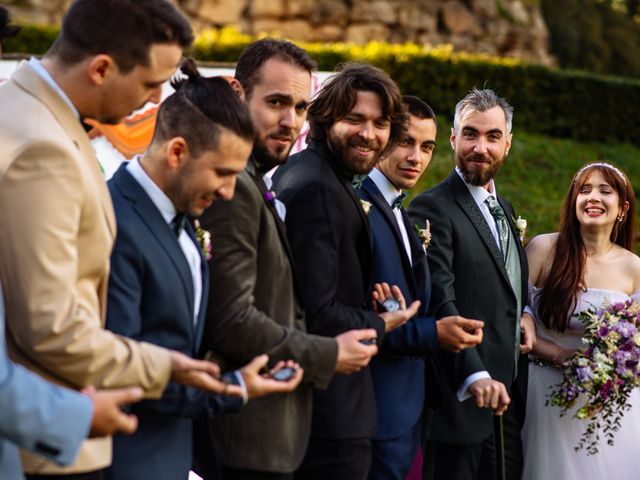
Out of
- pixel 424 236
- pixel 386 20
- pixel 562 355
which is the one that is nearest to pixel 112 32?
pixel 424 236

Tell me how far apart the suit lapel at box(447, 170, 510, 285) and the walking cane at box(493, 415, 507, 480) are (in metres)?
0.75

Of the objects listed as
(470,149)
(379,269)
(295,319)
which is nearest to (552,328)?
(470,149)

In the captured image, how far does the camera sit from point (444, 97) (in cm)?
1766

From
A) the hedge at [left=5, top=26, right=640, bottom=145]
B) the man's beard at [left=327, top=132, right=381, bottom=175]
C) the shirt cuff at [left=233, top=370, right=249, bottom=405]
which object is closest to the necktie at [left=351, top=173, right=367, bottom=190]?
the man's beard at [left=327, top=132, right=381, bottom=175]

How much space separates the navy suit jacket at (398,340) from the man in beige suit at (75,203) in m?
1.38

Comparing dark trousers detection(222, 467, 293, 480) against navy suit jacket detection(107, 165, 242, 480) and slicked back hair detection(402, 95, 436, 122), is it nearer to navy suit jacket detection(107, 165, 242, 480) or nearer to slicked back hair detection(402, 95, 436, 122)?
navy suit jacket detection(107, 165, 242, 480)

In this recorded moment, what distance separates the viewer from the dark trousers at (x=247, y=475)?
335 cm

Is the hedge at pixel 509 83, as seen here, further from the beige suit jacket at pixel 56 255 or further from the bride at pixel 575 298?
the beige suit jacket at pixel 56 255

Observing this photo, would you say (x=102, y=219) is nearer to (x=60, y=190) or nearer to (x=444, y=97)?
(x=60, y=190)

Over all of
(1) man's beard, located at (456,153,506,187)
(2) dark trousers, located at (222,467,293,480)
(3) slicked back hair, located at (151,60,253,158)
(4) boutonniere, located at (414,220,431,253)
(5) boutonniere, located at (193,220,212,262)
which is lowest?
(2) dark trousers, located at (222,467,293,480)

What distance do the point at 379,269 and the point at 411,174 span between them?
817 mm

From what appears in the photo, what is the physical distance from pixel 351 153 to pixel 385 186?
68 centimetres

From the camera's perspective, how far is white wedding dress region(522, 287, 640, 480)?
5562 millimetres

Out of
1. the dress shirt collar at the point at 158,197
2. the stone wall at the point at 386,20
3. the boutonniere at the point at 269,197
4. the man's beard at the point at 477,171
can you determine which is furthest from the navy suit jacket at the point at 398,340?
the stone wall at the point at 386,20
